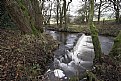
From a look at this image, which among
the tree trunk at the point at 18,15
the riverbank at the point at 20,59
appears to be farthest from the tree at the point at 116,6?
the riverbank at the point at 20,59

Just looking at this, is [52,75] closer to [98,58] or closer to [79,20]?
[98,58]

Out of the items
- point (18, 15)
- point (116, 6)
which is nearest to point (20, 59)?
point (18, 15)

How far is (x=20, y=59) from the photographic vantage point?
8.35 meters

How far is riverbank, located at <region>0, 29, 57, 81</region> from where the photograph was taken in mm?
6878

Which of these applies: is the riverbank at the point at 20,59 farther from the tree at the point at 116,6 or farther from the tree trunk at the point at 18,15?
the tree at the point at 116,6

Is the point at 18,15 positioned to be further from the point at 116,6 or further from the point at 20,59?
the point at 116,6

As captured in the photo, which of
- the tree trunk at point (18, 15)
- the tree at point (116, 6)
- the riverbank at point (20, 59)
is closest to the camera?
the riverbank at point (20, 59)

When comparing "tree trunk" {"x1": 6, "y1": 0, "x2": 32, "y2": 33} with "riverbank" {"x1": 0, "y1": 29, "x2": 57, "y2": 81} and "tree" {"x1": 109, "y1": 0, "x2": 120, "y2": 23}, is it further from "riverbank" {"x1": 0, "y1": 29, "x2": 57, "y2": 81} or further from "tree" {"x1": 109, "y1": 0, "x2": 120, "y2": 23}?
"tree" {"x1": 109, "y1": 0, "x2": 120, "y2": 23}

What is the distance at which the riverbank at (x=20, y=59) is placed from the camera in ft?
22.6

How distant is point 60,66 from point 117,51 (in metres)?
3.32

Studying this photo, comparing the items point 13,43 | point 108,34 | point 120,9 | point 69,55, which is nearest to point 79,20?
point 120,9

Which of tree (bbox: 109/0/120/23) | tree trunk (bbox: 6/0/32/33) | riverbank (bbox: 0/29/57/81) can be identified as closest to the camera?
riverbank (bbox: 0/29/57/81)

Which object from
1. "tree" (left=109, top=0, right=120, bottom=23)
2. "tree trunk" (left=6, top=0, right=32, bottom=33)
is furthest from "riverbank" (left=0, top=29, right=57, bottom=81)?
"tree" (left=109, top=0, right=120, bottom=23)

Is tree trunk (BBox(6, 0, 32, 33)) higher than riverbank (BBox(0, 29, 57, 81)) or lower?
higher
